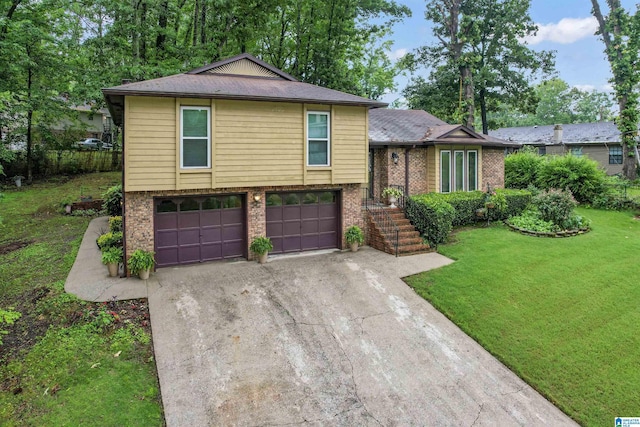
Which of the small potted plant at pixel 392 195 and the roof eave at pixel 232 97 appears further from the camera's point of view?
the small potted plant at pixel 392 195

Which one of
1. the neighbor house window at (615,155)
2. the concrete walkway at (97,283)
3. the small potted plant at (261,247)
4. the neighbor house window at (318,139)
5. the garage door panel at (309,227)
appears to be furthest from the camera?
the neighbor house window at (615,155)

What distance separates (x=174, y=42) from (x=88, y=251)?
13.8m

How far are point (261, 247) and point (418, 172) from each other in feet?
26.4

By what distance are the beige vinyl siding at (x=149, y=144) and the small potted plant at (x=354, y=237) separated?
18.2 ft

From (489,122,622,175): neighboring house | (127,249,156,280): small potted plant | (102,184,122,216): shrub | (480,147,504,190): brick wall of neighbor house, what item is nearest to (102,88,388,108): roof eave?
(127,249,156,280): small potted plant

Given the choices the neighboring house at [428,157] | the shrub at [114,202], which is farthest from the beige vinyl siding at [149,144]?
the neighboring house at [428,157]

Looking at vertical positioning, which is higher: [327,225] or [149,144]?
[149,144]

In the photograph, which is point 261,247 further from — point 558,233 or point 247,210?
point 558,233

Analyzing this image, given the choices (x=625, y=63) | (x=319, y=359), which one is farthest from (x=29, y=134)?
(x=625, y=63)

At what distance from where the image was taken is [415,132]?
658 inches

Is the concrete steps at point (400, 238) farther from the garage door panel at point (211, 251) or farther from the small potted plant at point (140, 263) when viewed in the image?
the small potted plant at point (140, 263)

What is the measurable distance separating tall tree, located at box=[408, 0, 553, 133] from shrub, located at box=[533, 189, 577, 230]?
10482mm

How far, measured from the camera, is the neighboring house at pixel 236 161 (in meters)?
9.95

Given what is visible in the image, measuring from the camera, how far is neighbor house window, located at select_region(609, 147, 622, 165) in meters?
28.3
